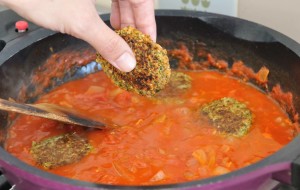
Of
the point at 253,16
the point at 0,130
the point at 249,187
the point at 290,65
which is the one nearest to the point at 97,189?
the point at 249,187

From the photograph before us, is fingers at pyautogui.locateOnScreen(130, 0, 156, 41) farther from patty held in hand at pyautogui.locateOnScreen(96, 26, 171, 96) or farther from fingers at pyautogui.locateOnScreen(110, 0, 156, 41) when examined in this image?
patty held in hand at pyautogui.locateOnScreen(96, 26, 171, 96)

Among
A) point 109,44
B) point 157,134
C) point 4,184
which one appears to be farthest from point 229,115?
point 4,184

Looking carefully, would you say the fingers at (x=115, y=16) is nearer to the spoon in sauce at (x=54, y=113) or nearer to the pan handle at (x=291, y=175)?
the spoon in sauce at (x=54, y=113)

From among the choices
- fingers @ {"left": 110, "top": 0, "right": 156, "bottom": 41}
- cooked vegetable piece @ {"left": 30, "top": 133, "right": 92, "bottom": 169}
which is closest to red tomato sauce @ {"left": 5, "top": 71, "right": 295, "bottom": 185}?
cooked vegetable piece @ {"left": 30, "top": 133, "right": 92, "bottom": 169}

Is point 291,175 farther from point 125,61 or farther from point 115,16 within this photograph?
point 115,16

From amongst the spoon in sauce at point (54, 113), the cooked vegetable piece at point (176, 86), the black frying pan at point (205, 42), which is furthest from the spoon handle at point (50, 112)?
the cooked vegetable piece at point (176, 86)
